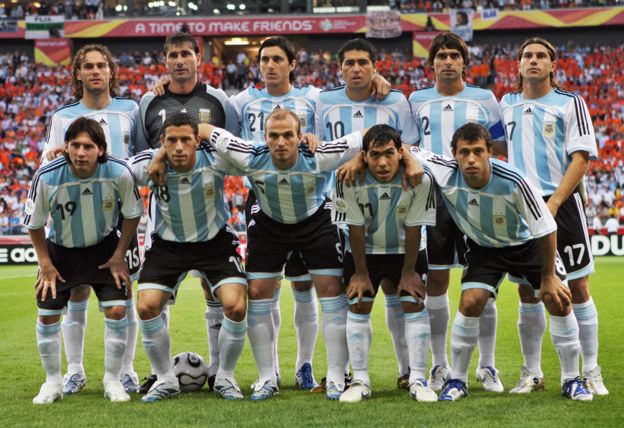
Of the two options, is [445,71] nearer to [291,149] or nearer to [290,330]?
[291,149]

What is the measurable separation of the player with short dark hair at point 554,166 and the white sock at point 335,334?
3.92ft

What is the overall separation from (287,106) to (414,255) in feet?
5.23

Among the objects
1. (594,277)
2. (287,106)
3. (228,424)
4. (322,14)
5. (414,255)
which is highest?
(322,14)

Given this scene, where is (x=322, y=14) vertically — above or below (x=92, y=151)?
above

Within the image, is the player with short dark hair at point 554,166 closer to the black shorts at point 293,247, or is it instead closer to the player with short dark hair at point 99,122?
the black shorts at point 293,247

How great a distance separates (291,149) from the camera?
550cm

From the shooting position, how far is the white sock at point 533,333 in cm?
582

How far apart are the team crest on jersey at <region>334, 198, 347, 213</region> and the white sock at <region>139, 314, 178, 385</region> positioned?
135 centimetres

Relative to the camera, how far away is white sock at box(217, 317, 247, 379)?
5.61 m

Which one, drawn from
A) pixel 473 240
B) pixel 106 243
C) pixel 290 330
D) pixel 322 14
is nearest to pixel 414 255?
pixel 473 240

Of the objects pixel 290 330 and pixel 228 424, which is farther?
pixel 290 330

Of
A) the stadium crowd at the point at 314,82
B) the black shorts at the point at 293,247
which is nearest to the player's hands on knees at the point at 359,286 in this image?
the black shorts at the point at 293,247

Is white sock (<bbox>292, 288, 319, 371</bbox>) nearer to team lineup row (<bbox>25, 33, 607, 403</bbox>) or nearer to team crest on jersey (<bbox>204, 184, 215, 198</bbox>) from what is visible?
team lineup row (<bbox>25, 33, 607, 403</bbox>)

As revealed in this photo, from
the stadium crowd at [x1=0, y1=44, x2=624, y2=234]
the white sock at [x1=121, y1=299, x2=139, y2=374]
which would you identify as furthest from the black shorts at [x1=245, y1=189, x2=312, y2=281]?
the stadium crowd at [x1=0, y1=44, x2=624, y2=234]
